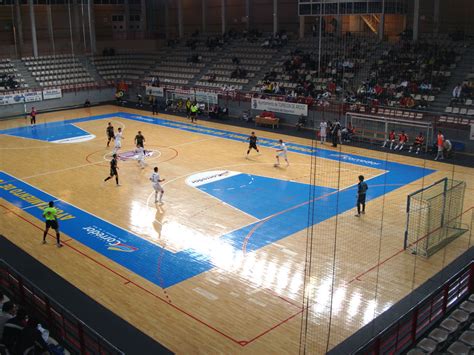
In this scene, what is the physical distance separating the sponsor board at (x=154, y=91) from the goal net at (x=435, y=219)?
28122 mm

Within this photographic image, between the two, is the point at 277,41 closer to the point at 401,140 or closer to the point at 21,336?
the point at 401,140

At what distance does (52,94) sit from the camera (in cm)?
4003

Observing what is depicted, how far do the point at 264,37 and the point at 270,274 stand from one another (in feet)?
109

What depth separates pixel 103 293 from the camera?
12945 mm

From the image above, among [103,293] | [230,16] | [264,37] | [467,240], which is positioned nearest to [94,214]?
[103,293]

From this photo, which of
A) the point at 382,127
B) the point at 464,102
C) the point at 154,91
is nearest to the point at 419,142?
the point at 382,127

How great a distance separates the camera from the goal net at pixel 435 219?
1513cm

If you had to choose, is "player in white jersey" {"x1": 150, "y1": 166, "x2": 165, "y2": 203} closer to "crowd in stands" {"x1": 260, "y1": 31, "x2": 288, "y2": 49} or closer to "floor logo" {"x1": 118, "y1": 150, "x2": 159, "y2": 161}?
"floor logo" {"x1": 118, "y1": 150, "x2": 159, "y2": 161}

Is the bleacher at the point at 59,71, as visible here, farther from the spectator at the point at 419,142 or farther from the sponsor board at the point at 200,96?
the spectator at the point at 419,142

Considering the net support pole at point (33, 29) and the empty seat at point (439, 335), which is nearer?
the empty seat at point (439, 335)

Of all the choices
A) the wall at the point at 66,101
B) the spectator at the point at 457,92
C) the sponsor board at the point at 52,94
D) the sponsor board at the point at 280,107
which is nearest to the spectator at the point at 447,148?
the spectator at the point at 457,92

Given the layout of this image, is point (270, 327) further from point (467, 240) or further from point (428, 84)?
point (428, 84)

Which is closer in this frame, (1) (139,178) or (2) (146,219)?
(2) (146,219)

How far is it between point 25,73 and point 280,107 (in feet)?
71.3
